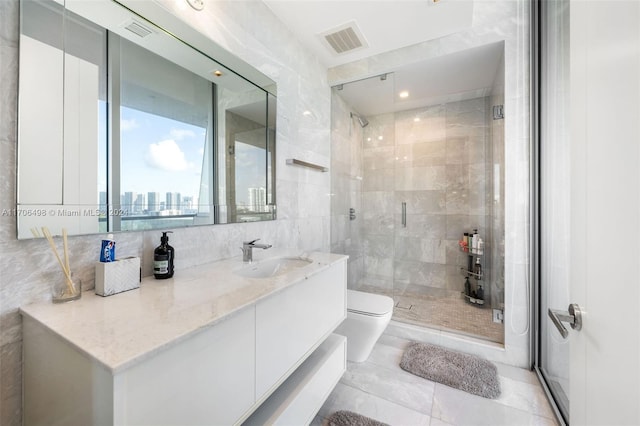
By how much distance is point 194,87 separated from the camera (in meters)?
1.30

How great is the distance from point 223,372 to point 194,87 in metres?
1.26

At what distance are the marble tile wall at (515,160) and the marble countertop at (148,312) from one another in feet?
5.39

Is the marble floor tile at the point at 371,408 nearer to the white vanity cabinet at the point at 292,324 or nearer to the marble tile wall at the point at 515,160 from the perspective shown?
the white vanity cabinet at the point at 292,324

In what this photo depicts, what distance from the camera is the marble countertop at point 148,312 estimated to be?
561mm

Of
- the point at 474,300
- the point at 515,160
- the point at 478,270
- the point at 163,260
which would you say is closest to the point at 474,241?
the point at 478,270

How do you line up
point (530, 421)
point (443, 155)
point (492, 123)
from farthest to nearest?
point (443, 155)
point (492, 123)
point (530, 421)

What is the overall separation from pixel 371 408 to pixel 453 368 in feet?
2.30

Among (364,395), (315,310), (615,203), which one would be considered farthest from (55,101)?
(364,395)

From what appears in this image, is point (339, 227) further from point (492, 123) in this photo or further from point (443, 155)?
point (492, 123)

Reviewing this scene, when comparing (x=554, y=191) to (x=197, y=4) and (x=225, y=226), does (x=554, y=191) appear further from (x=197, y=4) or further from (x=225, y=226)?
(x=197, y=4)

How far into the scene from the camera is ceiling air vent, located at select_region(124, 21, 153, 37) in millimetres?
1050

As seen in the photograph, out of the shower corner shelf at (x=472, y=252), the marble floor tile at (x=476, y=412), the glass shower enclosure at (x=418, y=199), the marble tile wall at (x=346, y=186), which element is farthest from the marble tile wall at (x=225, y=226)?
the shower corner shelf at (x=472, y=252)

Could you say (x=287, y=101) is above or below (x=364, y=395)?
above

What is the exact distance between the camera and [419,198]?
3.10 m
